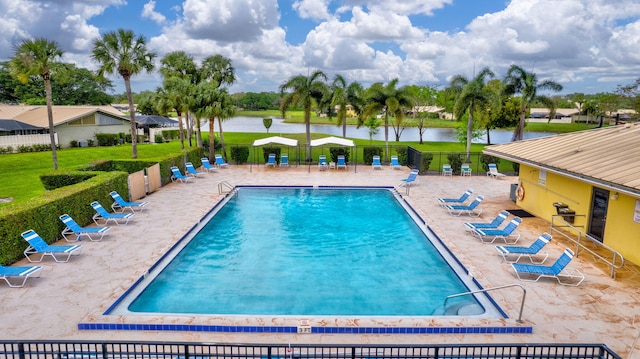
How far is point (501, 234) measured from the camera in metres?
12.6

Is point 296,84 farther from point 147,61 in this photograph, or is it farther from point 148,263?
point 148,263

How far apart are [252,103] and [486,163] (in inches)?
4665

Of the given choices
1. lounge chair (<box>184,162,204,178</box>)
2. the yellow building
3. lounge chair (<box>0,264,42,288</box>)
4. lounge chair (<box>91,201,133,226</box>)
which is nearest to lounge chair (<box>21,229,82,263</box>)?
lounge chair (<box>0,264,42,288</box>)

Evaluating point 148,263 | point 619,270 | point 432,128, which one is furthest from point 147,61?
point 432,128

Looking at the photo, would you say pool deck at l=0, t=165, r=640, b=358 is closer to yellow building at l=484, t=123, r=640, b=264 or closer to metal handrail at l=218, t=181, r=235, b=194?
yellow building at l=484, t=123, r=640, b=264

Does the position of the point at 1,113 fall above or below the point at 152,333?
above

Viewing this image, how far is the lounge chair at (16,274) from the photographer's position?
9.45 metres

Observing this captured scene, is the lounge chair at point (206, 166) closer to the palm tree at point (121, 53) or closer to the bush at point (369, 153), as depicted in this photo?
the palm tree at point (121, 53)

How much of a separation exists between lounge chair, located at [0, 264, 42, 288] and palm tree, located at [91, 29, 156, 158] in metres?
16.9

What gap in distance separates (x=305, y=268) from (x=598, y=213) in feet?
29.3

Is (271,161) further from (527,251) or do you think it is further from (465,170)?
(527,251)

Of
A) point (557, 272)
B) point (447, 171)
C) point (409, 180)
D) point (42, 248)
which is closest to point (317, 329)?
point (557, 272)

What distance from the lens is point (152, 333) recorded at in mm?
7688

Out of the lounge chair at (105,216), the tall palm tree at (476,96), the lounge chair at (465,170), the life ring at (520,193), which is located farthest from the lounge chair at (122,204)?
the tall palm tree at (476,96)
